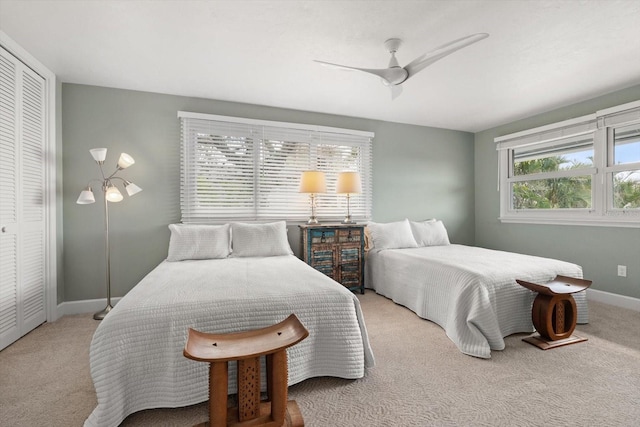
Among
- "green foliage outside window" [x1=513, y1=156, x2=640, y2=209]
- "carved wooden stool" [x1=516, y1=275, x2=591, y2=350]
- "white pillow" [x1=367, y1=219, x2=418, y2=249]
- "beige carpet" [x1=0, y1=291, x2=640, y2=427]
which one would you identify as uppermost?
"green foliage outside window" [x1=513, y1=156, x2=640, y2=209]

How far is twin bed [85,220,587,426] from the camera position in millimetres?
1482

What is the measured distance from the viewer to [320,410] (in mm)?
1584

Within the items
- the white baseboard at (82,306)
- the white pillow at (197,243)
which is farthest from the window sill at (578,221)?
the white baseboard at (82,306)

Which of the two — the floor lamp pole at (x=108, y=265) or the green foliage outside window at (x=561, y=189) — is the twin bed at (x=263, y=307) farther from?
the green foliage outside window at (x=561, y=189)

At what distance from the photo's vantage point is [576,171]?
12.0ft

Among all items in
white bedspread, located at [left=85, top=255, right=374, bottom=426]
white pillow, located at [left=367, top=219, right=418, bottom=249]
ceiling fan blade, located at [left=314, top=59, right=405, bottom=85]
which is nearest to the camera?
white bedspread, located at [left=85, top=255, right=374, bottom=426]

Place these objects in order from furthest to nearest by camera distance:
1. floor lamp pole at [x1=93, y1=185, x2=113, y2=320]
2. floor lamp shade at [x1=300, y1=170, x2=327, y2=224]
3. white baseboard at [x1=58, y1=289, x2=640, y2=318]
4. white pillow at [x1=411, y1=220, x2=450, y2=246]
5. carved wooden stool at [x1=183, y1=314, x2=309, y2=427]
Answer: white pillow at [x1=411, y1=220, x2=450, y2=246], floor lamp shade at [x1=300, y1=170, x2=327, y2=224], white baseboard at [x1=58, y1=289, x2=640, y2=318], floor lamp pole at [x1=93, y1=185, x2=113, y2=320], carved wooden stool at [x1=183, y1=314, x2=309, y2=427]

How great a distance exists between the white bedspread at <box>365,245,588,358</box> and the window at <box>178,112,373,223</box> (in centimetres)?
137

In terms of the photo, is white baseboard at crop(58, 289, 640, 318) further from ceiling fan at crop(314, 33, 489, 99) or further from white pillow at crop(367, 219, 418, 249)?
ceiling fan at crop(314, 33, 489, 99)

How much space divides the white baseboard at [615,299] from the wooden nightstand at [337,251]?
8.82 feet

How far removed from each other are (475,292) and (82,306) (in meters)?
3.80

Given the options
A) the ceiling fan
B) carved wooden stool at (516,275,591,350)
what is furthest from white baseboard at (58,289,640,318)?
the ceiling fan

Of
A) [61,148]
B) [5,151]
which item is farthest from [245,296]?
[61,148]

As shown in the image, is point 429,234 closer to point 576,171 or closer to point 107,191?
point 576,171
